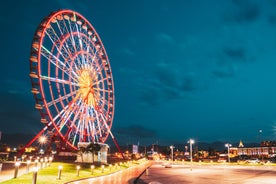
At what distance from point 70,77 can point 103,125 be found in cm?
1192

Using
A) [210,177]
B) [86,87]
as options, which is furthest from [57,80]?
[210,177]

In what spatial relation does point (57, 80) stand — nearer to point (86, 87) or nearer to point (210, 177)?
point (86, 87)

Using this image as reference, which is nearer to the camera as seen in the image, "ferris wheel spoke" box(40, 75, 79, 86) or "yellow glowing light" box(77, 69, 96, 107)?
"ferris wheel spoke" box(40, 75, 79, 86)

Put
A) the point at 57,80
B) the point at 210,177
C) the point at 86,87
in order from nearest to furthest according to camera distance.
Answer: the point at 210,177
the point at 57,80
the point at 86,87

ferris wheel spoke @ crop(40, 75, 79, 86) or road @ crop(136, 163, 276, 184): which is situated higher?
ferris wheel spoke @ crop(40, 75, 79, 86)

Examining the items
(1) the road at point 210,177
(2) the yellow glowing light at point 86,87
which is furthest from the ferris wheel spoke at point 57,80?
(1) the road at point 210,177

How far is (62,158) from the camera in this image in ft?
168

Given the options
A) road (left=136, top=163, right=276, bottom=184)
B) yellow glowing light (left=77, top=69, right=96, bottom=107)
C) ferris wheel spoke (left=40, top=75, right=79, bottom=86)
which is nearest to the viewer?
road (left=136, top=163, right=276, bottom=184)


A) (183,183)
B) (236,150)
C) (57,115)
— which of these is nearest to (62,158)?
(57,115)

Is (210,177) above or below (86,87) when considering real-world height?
below

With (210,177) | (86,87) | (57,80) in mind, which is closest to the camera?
(210,177)

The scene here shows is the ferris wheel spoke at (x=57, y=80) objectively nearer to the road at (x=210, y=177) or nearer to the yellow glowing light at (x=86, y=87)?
the yellow glowing light at (x=86, y=87)

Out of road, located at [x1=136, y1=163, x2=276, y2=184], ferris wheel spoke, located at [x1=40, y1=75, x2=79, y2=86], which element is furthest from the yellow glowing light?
road, located at [x1=136, y1=163, x2=276, y2=184]

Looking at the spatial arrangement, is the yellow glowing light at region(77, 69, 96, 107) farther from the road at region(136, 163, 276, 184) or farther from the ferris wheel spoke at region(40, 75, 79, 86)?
the road at region(136, 163, 276, 184)
